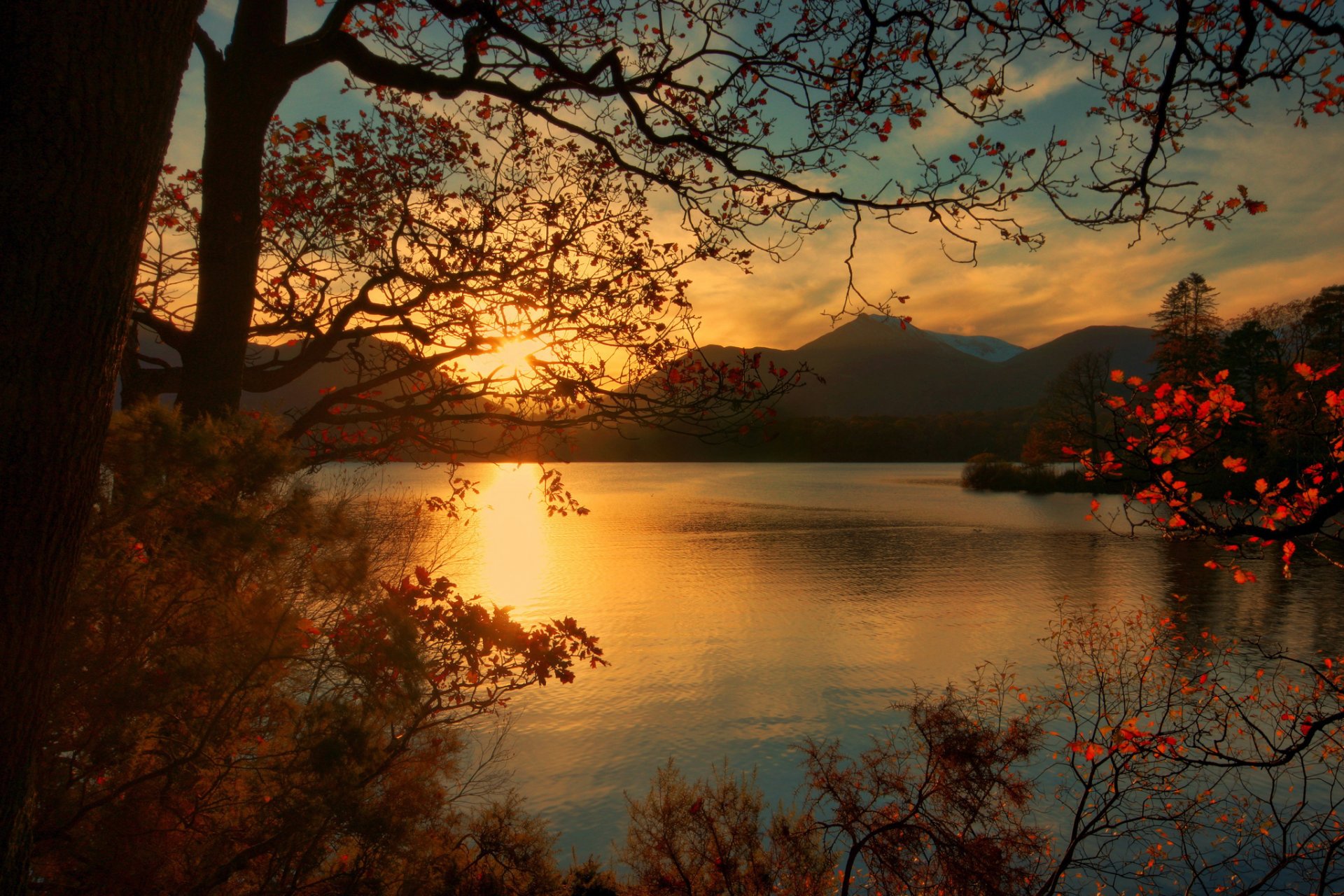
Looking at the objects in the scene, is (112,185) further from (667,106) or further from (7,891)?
(667,106)

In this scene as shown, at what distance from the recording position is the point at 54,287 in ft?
5.28

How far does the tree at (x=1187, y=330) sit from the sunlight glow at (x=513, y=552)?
3695 centimetres

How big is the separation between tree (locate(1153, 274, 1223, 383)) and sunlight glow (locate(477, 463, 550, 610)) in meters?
37.0

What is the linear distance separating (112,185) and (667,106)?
3.39 metres

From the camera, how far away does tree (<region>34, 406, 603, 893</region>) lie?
258cm

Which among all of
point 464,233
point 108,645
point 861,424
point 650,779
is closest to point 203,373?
point 108,645

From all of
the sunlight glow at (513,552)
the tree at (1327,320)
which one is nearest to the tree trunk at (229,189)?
the sunlight glow at (513,552)

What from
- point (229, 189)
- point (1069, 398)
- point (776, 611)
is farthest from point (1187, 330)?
point (229, 189)

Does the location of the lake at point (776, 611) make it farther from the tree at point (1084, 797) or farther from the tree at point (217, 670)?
the tree at point (217, 670)

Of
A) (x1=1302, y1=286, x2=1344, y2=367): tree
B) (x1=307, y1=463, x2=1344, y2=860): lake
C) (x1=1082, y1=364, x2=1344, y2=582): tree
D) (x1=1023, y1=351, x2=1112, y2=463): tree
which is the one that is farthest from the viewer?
(x1=1023, y1=351, x2=1112, y2=463): tree

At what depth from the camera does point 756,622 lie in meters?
18.5

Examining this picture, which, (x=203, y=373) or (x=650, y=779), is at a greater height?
(x=203, y=373)

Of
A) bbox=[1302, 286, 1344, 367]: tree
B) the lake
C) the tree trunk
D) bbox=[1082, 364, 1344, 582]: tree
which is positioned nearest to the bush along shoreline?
the lake

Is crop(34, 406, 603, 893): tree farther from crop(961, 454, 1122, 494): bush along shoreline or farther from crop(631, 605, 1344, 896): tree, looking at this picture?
crop(961, 454, 1122, 494): bush along shoreline
